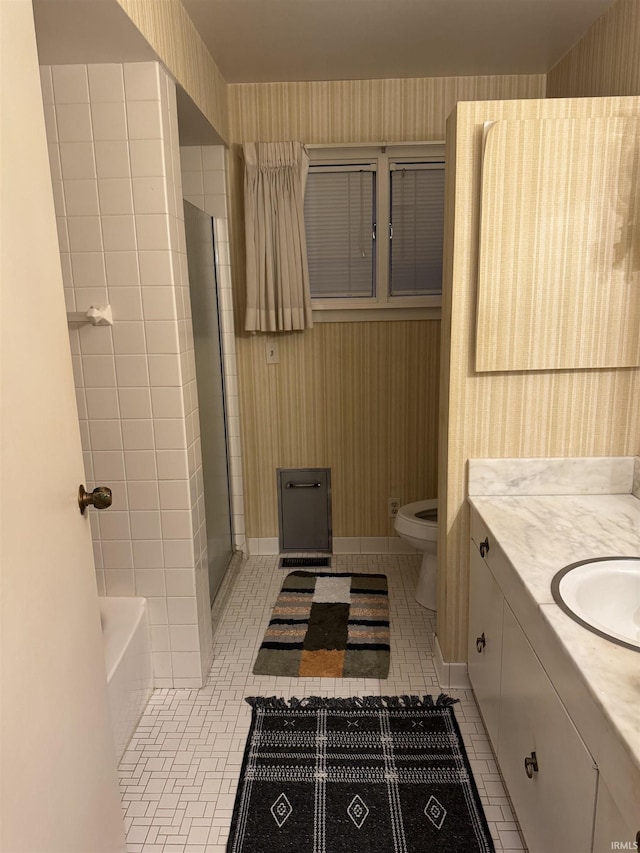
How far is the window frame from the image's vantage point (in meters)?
2.98

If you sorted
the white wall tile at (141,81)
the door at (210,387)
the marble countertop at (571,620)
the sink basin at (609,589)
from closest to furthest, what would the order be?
the marble countertop at (571,620)
the sink basin at (609,589)
the white wall tile at (141,81)
the door at (210,387)

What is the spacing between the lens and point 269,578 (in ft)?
10.4

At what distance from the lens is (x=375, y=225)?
10.1 feet

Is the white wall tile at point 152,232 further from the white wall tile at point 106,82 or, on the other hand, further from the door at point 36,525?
the door at point 36,525

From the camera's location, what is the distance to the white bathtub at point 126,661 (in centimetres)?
194

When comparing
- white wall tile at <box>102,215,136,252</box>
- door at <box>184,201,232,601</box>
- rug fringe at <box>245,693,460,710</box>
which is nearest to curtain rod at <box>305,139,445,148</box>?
door at <box>184,201,232,601</box>

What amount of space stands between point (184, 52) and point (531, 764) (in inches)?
94.6

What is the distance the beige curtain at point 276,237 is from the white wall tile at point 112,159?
3.60 ft

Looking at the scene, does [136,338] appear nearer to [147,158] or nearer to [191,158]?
[147,158]

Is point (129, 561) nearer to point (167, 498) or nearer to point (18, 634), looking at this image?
point (167, 498)

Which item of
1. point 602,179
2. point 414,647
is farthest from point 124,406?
point 602,179

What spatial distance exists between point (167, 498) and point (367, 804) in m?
1.13

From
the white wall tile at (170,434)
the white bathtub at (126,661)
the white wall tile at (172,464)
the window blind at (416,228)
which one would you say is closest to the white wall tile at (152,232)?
the white wall tile at (170,434)

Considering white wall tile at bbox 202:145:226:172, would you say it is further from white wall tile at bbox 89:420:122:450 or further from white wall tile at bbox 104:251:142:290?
white wall tile at bbox 89:420:122:450
